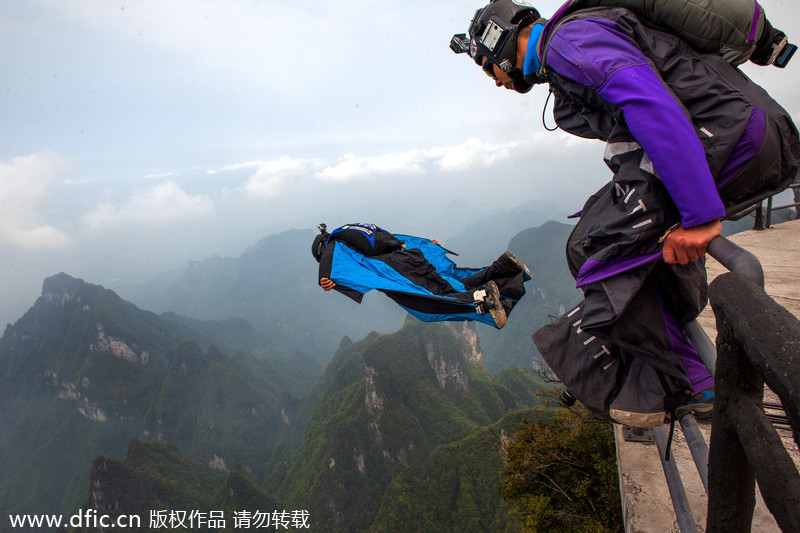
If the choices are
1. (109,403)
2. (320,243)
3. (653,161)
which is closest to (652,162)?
(653,161)

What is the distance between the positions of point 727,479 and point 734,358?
0.26 metres

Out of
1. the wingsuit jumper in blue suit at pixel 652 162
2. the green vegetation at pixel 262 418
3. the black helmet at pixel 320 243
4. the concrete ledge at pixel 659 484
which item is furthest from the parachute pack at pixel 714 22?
the green vegetation at pixel 262 418

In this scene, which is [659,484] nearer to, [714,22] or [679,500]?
[679,500]

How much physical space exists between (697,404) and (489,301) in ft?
7.30

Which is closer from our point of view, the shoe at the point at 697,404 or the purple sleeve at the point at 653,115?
the purple sleeve at the point at 653,115

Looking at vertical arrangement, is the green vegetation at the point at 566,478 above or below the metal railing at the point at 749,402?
below

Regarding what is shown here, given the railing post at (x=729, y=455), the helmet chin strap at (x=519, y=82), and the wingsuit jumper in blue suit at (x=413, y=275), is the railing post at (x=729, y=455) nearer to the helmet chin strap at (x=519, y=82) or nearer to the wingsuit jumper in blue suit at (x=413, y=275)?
the helmet chin strap at (x=519, y=82)

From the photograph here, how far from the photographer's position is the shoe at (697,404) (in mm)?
1479

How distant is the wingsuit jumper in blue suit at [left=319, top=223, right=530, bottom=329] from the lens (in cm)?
395

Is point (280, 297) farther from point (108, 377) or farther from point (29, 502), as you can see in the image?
point (29, 502)

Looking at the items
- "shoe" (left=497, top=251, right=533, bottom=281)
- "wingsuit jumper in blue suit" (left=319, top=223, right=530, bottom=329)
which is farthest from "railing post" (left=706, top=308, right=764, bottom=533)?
"shoe" (left=497, top=251, right=533, bottom=281)

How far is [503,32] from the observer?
176 centimetres

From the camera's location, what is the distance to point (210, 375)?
284 feet

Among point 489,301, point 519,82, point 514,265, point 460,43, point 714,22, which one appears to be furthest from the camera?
point 514,265
